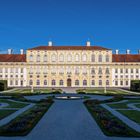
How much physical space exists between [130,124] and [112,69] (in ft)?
202

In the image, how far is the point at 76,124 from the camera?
15680mm

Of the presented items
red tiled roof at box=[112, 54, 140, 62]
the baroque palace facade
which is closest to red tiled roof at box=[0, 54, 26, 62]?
the baroque palace facade

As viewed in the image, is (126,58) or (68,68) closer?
(68,68)

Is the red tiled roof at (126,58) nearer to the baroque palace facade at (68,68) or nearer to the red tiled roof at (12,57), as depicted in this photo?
the baroque palace facade at (68,68)

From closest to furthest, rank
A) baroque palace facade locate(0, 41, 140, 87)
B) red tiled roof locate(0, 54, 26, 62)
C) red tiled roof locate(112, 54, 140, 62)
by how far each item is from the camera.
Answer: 1. baroque palace facade locate(0, 41, 140, 87)
2. red tiled roof locate(0, 54, 26, 62)
3. red tiled roof locate(112, 54, 140, 62)

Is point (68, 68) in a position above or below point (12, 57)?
below

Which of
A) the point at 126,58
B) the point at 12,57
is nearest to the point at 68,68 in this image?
the point at 12,57

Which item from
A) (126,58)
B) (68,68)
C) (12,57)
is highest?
(12,57)

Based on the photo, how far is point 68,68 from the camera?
7644 centimetres

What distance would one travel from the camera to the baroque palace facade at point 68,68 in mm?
76062

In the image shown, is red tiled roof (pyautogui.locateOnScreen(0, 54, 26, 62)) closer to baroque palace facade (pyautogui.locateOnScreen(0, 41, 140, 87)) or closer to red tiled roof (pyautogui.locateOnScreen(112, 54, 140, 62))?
baroque palace facade (pyautogui.locateOnScreen(0, 41, 140, 87))

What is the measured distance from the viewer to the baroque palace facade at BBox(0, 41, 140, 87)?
76.1m

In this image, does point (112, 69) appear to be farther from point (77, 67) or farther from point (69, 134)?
point (69, 134)

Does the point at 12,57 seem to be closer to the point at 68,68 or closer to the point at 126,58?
the point at 68,68
